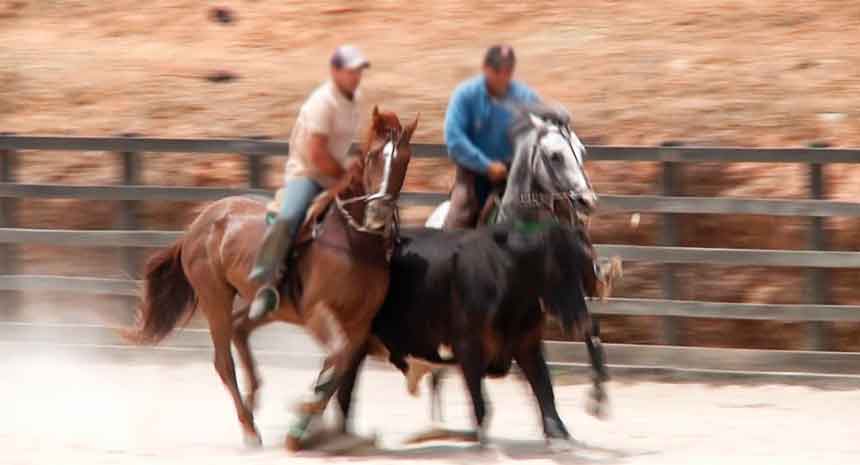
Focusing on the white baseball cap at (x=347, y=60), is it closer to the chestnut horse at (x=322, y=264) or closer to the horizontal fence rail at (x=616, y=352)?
the chestnut horse at (x=322, y=264)

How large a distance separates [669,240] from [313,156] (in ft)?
11.9

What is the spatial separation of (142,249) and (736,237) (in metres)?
4.41

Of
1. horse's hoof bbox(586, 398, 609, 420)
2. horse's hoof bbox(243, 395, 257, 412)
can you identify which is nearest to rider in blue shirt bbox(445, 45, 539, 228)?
horse's hoof bbox(586, 398, 609, 420)

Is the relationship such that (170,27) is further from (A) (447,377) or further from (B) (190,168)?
(A) (447,377)

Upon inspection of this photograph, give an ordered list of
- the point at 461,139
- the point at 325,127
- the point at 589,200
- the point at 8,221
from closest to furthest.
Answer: the point at 589,200 < the point at 325,127 < the point at 461,139 < the point at 8,221

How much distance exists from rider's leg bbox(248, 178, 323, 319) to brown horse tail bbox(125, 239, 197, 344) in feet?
3.57

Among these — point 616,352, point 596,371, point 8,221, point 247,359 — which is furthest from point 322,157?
point 8,221

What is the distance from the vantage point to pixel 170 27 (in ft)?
55.8

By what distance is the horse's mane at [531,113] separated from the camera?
8.66 m

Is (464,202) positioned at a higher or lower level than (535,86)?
higher

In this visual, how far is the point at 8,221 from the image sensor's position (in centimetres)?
1298

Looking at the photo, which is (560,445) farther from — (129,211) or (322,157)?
(129,211)

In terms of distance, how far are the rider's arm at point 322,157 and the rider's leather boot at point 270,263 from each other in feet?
1.15

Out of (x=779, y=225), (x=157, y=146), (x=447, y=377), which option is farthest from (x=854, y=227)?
(x=157, y=146)
